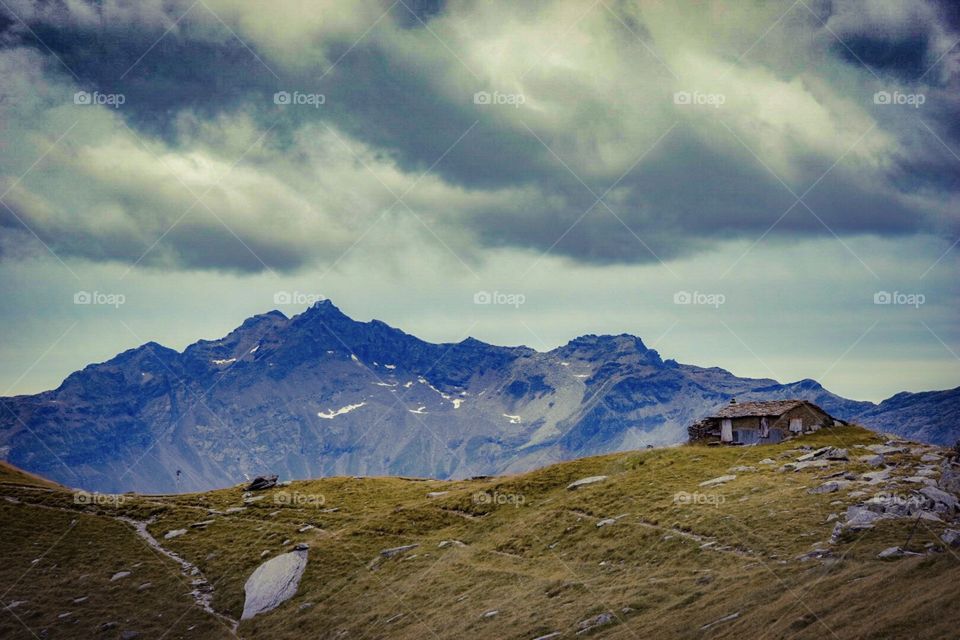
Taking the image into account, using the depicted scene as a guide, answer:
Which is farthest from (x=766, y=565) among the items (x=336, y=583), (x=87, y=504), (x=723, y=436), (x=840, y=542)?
(x=87, y=504)

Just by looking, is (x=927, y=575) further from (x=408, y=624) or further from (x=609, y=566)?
(x=408, y=624)

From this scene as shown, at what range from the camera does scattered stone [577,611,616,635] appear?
1941 inches

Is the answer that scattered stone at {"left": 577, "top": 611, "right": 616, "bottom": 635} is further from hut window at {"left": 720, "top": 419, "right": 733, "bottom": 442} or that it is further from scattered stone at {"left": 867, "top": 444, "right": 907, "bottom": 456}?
hut window at {"left": 720, "top": 419, "right": 733, "bottom": 442}

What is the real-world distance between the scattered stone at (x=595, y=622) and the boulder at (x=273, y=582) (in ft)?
110

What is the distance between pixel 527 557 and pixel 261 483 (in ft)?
213

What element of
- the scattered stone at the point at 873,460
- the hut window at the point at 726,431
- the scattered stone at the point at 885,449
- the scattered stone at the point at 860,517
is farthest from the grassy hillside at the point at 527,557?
the hut window at the point at 726,431

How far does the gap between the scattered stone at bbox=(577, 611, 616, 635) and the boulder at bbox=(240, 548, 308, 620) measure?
3360 cm

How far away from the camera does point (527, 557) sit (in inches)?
2766

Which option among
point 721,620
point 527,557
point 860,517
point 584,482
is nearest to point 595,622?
point 721,620

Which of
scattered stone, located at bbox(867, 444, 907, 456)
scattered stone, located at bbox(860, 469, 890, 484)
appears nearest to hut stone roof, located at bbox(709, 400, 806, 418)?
scattered stone, located at bbox(867, 444, 907, 456)

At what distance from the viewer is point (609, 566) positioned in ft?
202

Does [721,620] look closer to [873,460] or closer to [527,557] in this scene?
[527,557]

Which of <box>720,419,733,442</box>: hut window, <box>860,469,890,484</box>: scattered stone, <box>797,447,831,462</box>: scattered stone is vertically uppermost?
<box>720,419,733,442</box>: hut window

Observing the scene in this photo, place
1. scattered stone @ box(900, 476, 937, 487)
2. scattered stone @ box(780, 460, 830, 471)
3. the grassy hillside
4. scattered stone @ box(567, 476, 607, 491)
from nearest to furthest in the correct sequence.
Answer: the grassy hillside → scattered stone @ box(900, 476, 937, 487) → scattered stone @ box(780, 460, 830, 471) → scattered stone @ box(567, 476, 607, 491)
